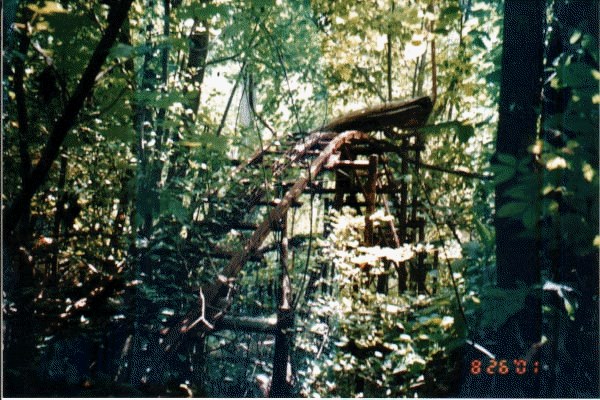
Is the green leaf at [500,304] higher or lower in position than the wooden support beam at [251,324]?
higher

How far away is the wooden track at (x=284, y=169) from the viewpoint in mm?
2094

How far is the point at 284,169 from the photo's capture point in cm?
240

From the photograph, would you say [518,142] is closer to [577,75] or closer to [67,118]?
[577,75]

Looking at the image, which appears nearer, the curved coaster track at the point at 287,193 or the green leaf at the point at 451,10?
the green leaf at the point at 451,10

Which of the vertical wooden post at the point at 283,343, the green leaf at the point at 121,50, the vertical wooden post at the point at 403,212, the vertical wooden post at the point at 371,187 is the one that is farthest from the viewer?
the vertical wooden post at the point at 371,187

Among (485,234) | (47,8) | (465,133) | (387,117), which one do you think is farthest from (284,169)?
(47,8)

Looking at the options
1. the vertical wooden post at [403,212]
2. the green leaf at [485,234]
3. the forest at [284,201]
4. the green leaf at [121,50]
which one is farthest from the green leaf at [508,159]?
the green leaf at [121,50]

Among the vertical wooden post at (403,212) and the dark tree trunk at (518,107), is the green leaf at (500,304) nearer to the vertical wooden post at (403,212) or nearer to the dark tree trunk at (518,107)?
the dark tree trunk at (518,107)

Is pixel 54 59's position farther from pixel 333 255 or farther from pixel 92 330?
pixel 333 255

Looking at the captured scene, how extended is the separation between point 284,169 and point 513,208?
3.36 feet

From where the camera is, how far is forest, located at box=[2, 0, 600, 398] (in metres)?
1.95

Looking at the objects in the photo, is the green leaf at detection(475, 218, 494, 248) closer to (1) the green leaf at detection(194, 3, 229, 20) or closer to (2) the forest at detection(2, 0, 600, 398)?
(2) the forest at detection(2, 0, 600, 398)

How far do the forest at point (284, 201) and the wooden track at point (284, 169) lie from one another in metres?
0.01

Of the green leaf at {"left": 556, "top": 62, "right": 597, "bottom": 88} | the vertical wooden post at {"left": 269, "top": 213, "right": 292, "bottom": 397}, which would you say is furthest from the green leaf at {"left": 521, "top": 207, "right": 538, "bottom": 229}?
the vertical wooden post at {"left": 269, "top": 213, "right": 292, "bottom": 397}
